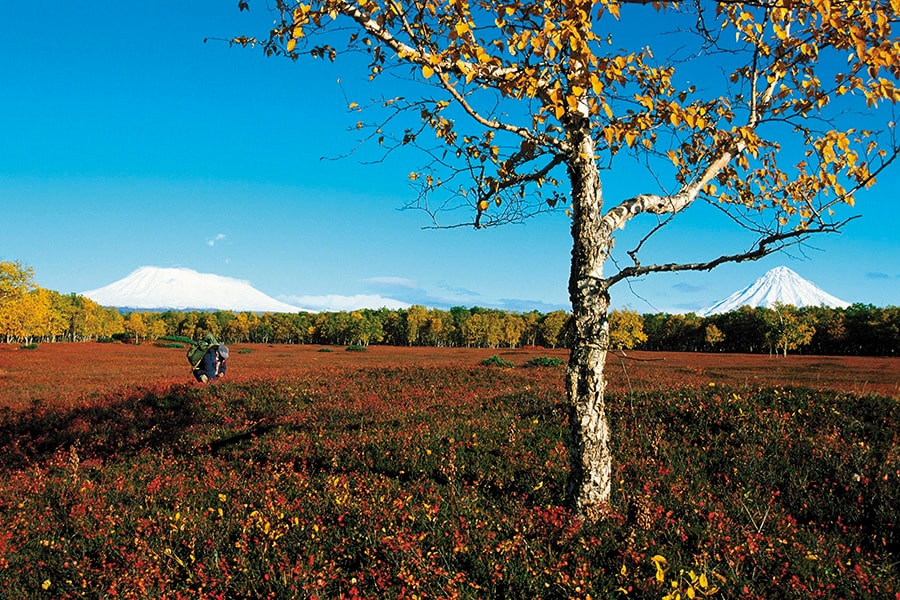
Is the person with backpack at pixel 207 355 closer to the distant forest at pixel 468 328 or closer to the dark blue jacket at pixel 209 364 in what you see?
the dark blue jacket at pixel 209 364

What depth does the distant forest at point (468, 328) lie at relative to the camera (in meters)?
95.3

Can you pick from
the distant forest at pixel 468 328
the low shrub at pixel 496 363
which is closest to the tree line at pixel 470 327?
the distant forest at pixel 468 328

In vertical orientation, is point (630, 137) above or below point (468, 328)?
above

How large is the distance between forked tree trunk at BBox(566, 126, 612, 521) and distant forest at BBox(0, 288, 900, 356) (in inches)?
2706

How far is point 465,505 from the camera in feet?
21.4

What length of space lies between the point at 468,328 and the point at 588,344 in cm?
12128

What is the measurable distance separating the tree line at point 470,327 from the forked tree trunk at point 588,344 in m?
64.6

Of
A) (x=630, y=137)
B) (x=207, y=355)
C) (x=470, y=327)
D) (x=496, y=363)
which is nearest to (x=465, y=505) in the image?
(x=630, y=137)

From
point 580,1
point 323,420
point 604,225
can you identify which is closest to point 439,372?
point 323,420

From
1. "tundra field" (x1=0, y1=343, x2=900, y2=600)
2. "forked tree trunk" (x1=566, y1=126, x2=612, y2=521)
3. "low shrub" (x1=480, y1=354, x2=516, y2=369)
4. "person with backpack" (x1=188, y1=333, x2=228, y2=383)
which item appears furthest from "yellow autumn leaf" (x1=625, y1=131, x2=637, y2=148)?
"low shrub" (x1=480, y1=354, x2=516, y2=369)

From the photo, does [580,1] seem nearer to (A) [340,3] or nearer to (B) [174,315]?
(A) [340,3]

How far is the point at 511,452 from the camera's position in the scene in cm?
884

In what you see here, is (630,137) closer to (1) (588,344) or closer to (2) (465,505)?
(1) (588,344)

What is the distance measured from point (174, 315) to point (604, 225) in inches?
6826
